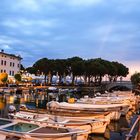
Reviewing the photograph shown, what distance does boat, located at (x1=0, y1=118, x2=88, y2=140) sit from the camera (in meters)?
13.7

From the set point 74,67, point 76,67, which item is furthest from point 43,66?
point 76,67

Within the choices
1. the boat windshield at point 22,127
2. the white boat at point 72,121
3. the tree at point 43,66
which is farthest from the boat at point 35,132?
the tree at point 43,66

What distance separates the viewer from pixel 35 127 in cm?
1544

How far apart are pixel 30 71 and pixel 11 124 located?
104374 mm

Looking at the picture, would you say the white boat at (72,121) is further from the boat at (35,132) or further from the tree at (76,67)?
the tree at (76,67)

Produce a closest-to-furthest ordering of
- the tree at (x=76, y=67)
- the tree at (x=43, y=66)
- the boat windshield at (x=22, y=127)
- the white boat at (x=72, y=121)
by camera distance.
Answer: the boat windshield at (x=22, y=127)
the white boat at (x=72, y=121)
the tree at (x=76, y=67)
the tree at (x=43, y=66)

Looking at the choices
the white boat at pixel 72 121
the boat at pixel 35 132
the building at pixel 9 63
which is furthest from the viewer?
the building at pixel 9 63

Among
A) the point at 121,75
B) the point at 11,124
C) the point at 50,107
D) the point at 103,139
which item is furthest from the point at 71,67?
the point at 11,124

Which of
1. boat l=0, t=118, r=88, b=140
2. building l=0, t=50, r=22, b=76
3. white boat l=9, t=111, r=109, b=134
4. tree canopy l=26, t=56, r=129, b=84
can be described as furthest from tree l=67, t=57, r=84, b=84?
boat l=0, t=118, r=88, b=140

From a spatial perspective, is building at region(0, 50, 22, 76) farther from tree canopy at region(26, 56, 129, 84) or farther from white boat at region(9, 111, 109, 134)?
white boat at region(9, 111, 109, 134)

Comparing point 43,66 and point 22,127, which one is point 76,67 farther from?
point 22,127

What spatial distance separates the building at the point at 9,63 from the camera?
98938 mm

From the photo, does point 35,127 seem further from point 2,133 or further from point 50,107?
point 50,107

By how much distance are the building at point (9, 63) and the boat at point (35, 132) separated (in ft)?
278
